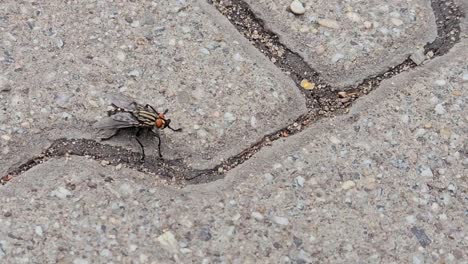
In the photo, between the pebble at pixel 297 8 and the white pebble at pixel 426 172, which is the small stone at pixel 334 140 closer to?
the white pebble at pixel 426 172

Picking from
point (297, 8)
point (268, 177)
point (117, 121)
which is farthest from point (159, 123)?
point (297, 8)

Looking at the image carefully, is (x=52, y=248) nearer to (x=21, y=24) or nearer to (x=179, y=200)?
(x=179, y=200)

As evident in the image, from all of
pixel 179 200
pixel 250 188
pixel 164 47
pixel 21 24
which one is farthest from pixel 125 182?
pixel 21 24

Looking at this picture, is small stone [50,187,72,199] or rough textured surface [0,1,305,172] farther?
rough textured surface [0,1,305,172]

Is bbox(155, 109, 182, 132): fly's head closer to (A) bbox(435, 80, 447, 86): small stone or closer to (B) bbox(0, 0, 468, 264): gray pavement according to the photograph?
(B) bbox(0, 0, 468, 264): gray pavement

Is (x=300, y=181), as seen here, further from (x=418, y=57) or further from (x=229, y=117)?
(x=418, y=57)

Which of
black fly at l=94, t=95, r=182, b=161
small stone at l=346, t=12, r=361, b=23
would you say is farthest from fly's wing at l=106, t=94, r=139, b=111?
small stone at l=346, t=12, r=361, b=23
